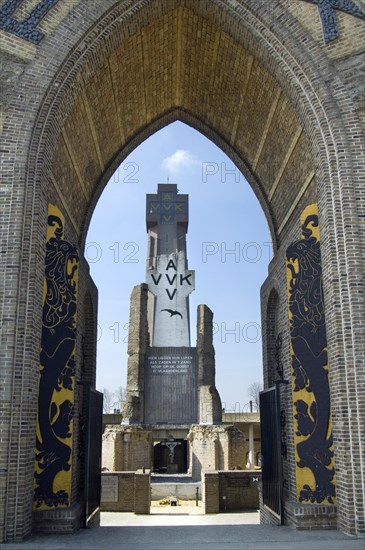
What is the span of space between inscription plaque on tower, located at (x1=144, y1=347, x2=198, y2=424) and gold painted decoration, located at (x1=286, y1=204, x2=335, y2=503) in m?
21.2

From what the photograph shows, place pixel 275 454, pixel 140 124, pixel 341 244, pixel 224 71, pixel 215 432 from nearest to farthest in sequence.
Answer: pixel 341 244, pixel 275 454, pixel 224 71, pixel 140 124, pixel 215 432

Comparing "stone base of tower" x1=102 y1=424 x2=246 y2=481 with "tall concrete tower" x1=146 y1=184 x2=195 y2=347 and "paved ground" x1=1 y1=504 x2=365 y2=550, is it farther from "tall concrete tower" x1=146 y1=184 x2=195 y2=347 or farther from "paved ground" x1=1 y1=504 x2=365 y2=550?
"paved ground" x1=1 y1=504 x2=365 y2=550

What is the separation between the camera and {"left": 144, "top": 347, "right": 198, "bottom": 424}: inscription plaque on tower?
1143 inches

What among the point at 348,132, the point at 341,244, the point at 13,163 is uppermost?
the point at 348,132

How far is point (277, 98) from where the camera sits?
9805 millimetres

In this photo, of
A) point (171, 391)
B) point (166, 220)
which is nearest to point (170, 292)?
point (171, 391)

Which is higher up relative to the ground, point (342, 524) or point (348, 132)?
point (348, 132)

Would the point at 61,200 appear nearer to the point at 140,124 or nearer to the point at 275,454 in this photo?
the point at 140,124

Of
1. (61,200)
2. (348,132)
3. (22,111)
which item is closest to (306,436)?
(348,132)

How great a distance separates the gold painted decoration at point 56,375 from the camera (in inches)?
321

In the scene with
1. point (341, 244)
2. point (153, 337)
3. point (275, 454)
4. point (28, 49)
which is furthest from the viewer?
point (153, 337)

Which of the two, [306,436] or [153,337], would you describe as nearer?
[306,436]

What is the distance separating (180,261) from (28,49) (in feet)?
86.4

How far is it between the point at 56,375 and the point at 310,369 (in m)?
3.84
